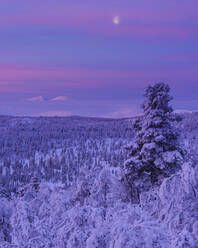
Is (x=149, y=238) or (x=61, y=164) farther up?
(x=149, y=238)

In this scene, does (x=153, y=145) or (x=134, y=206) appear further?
(x=153, y=145)

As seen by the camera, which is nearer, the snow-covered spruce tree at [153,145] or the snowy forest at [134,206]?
the snowy forest at [134,206]

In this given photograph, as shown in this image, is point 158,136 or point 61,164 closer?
point 158,136

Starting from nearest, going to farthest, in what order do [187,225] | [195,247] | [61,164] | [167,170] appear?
[195,247]
[187,225]
[167,170]
[61,164]

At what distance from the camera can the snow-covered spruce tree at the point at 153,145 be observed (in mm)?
13023

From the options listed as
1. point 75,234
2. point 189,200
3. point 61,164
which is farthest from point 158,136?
point 61,164

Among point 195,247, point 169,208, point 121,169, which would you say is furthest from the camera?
point 121,169

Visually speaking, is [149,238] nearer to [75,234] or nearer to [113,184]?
[75,234]

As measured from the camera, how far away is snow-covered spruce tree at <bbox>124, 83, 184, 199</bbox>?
13.0 m

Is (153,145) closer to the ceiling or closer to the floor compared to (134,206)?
closer to the ceiling

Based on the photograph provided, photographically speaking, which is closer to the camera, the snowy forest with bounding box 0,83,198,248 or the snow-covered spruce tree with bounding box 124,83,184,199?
the snowy forest with bounding box 0,83,198,248

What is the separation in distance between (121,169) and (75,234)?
9827 mm

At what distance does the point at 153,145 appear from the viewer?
12.9 m

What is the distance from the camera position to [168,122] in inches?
533
